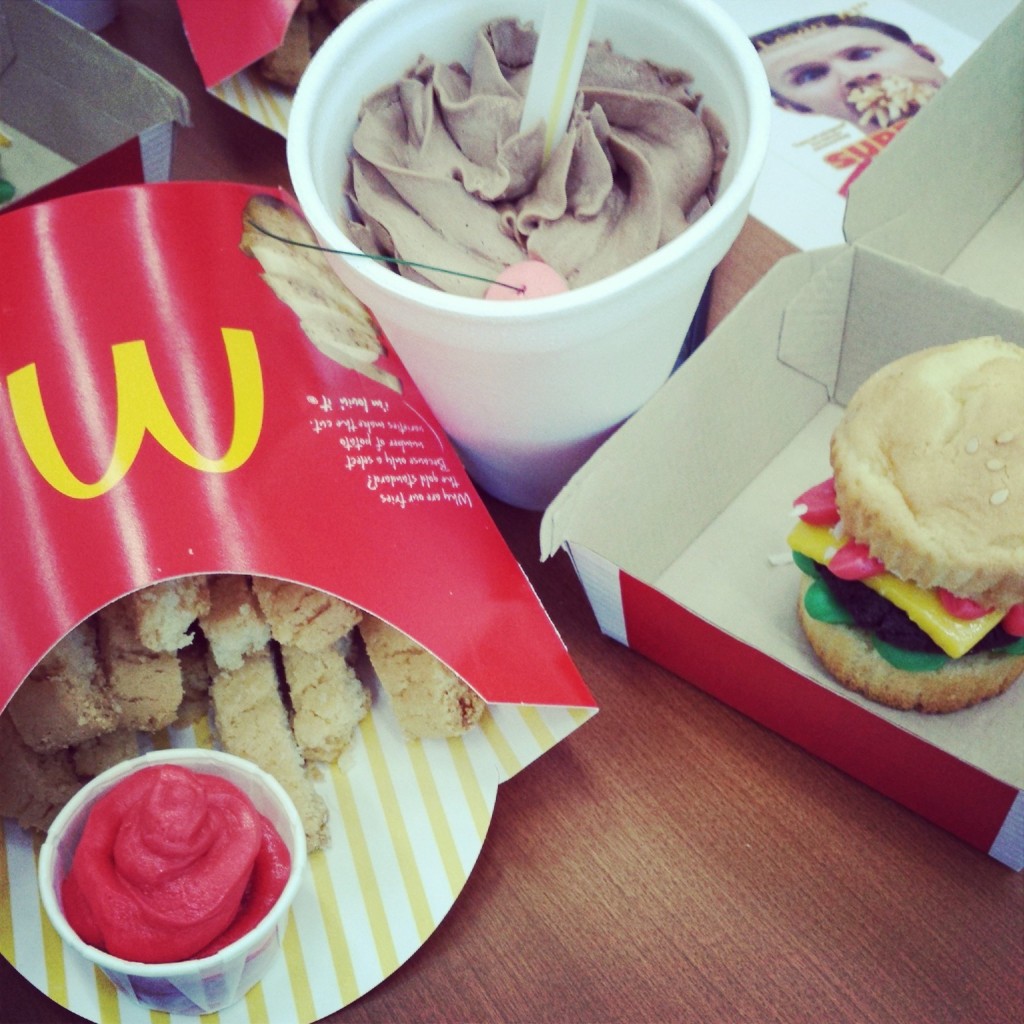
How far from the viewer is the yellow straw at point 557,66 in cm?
81

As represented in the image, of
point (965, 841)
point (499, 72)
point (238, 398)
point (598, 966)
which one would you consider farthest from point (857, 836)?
point (499, 72)

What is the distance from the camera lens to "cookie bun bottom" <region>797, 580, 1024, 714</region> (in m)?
0.91

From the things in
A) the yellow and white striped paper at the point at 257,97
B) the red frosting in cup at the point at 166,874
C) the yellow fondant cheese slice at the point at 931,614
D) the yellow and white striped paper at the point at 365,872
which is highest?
the yellow and white striped paper at the point at 257,97

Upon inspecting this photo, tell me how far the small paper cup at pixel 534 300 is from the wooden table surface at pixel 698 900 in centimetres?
25

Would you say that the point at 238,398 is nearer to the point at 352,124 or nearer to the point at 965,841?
the point at 352,124

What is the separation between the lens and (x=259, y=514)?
819 millimetres

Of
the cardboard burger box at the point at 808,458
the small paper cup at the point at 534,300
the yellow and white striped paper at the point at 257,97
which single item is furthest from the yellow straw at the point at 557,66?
the yellow and white striped paper at the point at 257,97

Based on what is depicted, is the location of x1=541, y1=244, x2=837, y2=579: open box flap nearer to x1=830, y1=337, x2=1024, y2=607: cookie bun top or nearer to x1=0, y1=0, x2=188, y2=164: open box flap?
x1=830, y1=337, x2=1024, y2=607: cookie bun top

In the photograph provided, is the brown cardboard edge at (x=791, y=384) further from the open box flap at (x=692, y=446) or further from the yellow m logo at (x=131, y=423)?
the yellow m logo at (x=131, y=423)

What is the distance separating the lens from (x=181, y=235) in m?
0.95

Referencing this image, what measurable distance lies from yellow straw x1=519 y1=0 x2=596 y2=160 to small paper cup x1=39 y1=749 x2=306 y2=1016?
59 cm

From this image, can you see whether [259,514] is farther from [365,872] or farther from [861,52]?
[861,52]

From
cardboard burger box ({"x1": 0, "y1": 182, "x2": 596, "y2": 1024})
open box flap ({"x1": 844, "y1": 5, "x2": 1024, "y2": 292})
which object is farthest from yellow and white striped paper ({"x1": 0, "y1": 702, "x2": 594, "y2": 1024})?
open box flap ({"x1": 844, "y1": 5, "x2": 1024, "y2": 292})

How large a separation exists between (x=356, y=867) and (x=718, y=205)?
2.02 feet
